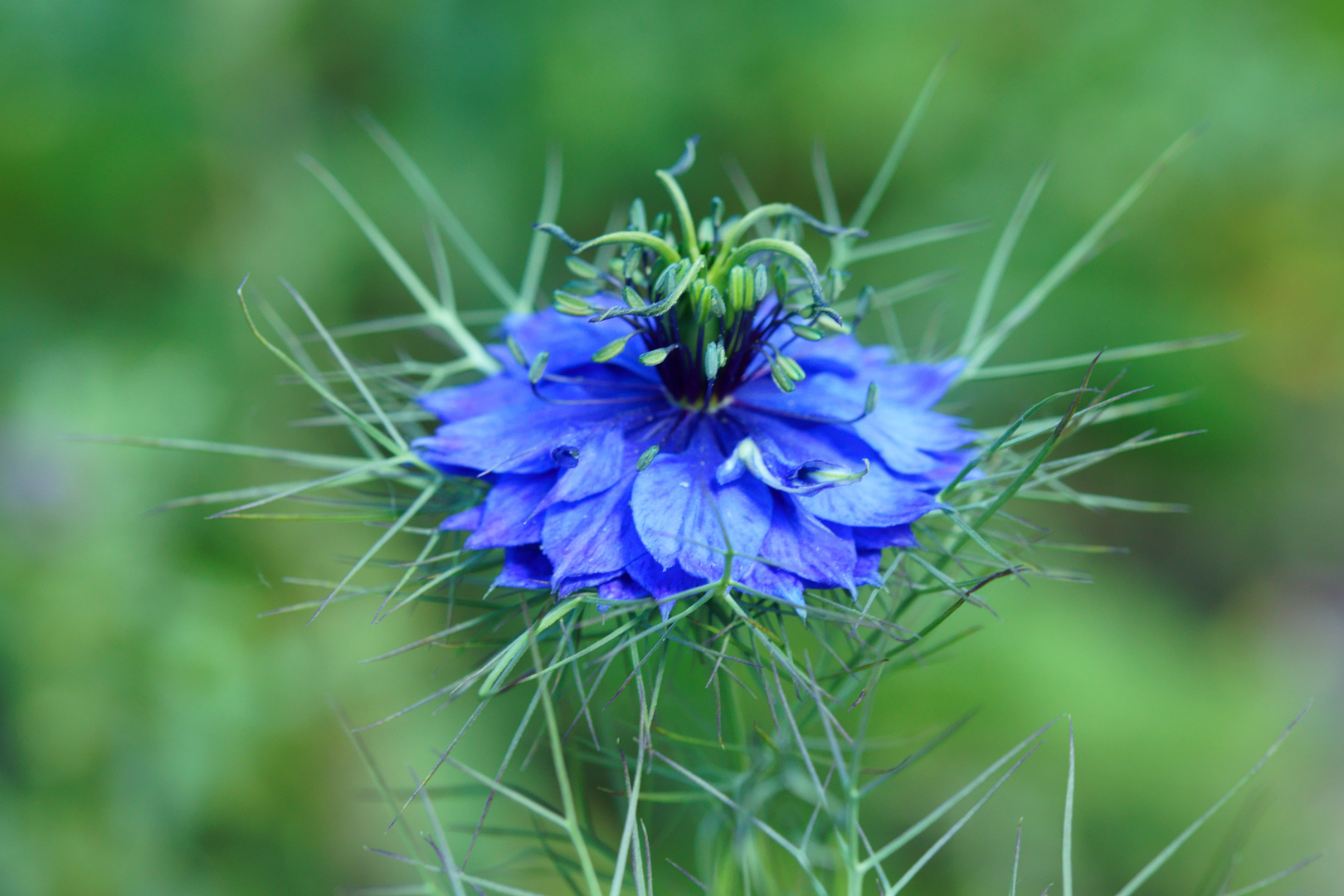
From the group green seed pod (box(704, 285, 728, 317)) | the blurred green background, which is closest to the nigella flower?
green seed pod (box(704, 285, 728, 317))

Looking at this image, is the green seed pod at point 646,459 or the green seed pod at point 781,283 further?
the green seed pod at point 781,283

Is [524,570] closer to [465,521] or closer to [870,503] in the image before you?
[465,521]

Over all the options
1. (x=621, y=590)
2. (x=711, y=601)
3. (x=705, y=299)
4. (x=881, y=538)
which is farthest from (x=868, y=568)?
(x=705, y=299)

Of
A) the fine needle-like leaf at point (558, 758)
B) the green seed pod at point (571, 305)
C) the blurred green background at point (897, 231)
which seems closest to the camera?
the fine needle-like leaf at point (558, 758)

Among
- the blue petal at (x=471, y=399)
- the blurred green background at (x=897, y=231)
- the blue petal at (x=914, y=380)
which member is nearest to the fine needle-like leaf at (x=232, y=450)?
the blue petal at (x=471, y=399)

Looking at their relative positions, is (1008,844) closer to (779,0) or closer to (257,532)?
(257,532)

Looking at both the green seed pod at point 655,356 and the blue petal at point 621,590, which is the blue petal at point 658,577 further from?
the green seed pod at point 655,356

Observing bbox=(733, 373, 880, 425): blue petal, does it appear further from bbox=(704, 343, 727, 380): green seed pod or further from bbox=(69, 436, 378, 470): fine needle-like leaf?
bbox=(69, 436, 378, 470): fine needle-like leaf

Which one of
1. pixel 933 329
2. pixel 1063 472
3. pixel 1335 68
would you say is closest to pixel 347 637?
pixel 933 329
